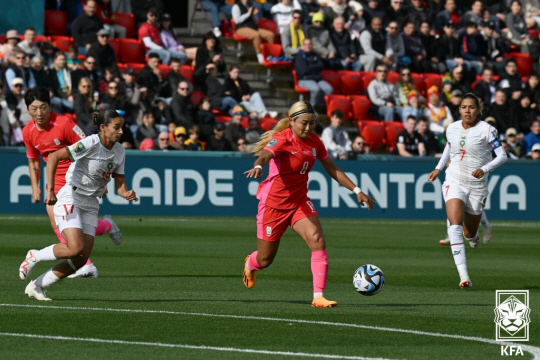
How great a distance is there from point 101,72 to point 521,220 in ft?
34.3

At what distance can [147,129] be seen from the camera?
22688 millimetres

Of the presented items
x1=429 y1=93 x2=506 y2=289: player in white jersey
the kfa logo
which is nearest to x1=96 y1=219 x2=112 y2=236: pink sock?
x1=429 y1=93 x2=506 y2=289: player in white jersey

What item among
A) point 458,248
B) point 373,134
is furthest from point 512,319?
point 373,134

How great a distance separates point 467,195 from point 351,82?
15.9m

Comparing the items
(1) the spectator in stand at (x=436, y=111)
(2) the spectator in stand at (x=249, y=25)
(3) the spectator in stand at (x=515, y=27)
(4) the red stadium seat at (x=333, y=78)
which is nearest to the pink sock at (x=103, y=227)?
(1) the spectator in stand at (x=436, y=111)

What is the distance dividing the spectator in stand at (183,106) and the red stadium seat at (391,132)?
530 centimetres

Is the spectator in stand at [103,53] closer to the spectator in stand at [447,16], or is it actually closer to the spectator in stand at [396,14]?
the spectator in stand at [396,14]

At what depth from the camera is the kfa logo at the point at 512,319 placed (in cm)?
752

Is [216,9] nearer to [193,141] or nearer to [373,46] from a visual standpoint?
[373,46]

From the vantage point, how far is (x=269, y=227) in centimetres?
977

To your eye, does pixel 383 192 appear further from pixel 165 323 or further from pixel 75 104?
pixel 165 323

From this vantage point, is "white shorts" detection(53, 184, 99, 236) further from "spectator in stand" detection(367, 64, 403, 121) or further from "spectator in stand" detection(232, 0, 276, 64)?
"spectator in stand" detection(232, 0, 276, 64)

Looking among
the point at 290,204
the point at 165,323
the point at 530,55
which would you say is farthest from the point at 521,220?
the point at 165,323

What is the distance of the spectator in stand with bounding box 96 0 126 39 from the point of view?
82.6 feet
